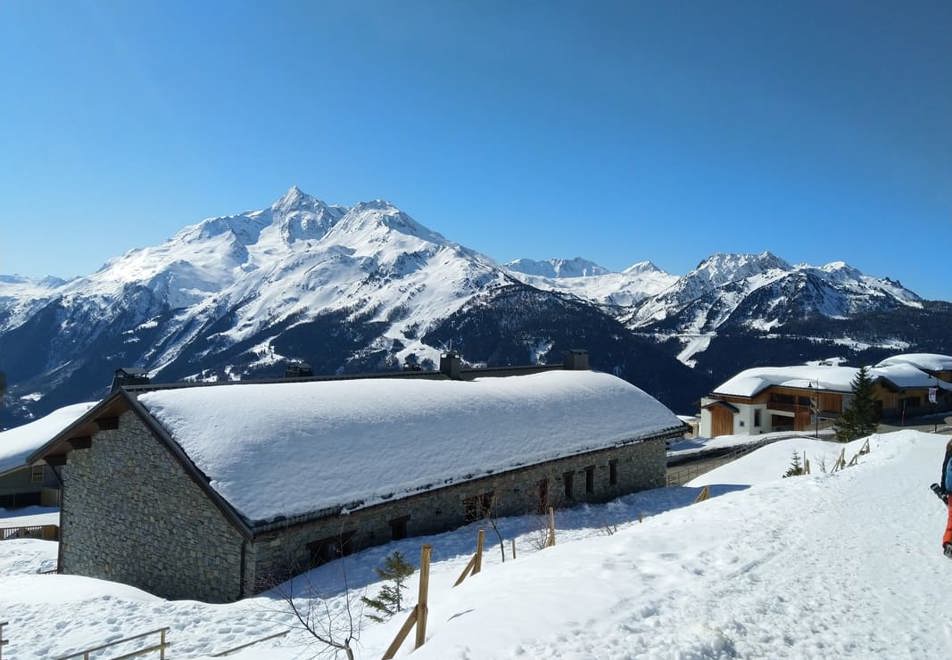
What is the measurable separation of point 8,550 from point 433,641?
29.7m

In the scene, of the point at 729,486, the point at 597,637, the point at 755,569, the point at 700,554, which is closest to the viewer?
the point at 597,637

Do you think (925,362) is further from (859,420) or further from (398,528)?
(398,528)

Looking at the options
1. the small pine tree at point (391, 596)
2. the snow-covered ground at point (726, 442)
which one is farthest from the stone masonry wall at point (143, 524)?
the snow-covered ground at point (726, 442)

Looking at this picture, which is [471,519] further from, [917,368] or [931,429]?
[917,368]

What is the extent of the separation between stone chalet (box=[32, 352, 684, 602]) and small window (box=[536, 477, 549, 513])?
3.1 inches

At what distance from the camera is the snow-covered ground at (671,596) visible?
24.7ft

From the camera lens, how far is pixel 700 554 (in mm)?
10570

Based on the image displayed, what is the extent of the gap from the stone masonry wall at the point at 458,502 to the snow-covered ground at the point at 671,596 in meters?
0.85

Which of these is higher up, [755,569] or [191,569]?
[755,569]

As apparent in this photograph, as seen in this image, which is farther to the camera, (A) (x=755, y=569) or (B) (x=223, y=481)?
(B) (x=223, y=481)

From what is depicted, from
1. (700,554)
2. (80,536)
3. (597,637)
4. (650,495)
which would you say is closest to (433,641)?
(597,637)

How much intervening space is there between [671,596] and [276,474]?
11585 mm

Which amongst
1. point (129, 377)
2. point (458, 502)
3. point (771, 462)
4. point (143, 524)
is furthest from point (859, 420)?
point (129, 377)

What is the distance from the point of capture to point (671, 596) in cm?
866
